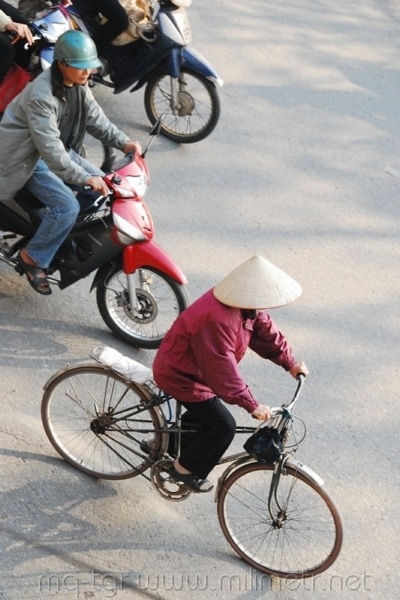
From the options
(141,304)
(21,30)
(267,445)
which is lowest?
(141,304)

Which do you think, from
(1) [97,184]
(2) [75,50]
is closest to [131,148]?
(1) [97,184]

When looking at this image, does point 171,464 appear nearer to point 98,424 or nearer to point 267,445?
point 98,424

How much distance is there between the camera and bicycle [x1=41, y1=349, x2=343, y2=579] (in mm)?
4688

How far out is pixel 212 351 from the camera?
168 inches

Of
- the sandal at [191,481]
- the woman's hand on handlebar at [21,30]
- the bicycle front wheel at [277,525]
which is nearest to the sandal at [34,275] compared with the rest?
the sandal at [191,481]

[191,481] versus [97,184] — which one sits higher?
[97,184]

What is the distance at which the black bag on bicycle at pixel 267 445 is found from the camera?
14.7 feet

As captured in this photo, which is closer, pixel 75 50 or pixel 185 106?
pixel 75 50

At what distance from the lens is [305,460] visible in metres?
5.66

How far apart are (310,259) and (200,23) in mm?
3672

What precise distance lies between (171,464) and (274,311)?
2.04m

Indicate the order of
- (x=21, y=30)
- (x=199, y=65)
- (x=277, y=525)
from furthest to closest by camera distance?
(x=199, y=65), (x=21, y=30), (x=277, y=525)

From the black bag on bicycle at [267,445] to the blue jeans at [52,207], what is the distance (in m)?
1.90

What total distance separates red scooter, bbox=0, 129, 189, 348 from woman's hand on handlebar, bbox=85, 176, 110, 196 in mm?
131
